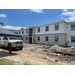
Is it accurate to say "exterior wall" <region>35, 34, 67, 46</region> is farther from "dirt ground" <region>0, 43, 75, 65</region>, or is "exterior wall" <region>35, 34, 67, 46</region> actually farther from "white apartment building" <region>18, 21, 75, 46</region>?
"dirt ground" <region>0, 43, 75, 65</region>

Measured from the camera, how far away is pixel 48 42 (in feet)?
58.2

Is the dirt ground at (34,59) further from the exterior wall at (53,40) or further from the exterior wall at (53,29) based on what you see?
the exterior wall at (53,29)

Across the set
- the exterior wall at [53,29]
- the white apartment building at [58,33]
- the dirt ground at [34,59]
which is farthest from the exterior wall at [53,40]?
the dirt ground at [34,59]

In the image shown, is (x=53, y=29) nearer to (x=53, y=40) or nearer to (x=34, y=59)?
(x=53, y=40)

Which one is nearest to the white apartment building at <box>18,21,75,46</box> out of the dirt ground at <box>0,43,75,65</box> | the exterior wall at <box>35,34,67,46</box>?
the exterior wall at <box>35,34,67,46</box>

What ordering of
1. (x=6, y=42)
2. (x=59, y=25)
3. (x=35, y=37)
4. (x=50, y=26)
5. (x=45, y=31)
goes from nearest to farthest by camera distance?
(x=6, y=42) → (x=59, y=25) → (x=50, y=26) → (x=45, y=31) → (x=35, y=37)

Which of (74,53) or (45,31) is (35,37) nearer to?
(45,31)

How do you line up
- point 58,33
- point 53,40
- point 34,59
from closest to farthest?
point 34,59 → point 58,33 → point 53,40

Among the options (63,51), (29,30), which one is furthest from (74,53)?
(29,30)

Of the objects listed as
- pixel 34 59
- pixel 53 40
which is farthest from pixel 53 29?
pixel 34 59

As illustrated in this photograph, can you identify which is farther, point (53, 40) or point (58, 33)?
point (53, 40)

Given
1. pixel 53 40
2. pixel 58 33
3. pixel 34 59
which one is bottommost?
pixel 34 59

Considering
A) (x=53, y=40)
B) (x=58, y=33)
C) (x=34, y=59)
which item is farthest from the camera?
(x=53, y=40)
